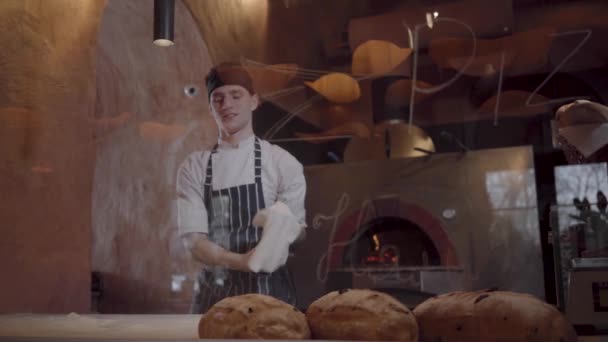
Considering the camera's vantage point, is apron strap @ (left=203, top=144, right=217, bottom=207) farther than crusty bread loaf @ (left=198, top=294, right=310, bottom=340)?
Yes

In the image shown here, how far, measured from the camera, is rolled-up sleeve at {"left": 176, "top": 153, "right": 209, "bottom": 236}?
Answer: 1.99m

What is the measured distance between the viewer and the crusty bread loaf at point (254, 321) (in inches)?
38.4

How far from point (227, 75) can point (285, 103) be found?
0.24m

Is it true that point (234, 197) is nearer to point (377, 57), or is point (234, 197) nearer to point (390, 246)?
point (390, 246)

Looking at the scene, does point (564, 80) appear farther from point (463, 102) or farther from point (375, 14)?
point (375, 14)

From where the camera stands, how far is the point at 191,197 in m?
2.01

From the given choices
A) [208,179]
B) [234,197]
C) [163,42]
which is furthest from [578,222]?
[163,42]

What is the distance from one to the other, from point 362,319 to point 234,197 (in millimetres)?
1042

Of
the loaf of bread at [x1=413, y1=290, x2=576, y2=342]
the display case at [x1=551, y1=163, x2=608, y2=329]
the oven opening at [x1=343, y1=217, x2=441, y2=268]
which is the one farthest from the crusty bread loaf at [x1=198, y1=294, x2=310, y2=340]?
the oven opening at [x1=343, y1=217, x2=441, y2=268]

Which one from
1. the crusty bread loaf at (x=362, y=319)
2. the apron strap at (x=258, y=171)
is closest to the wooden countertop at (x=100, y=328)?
the crusty bread loaf at (x=362, y=319)

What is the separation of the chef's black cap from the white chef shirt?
20 cm

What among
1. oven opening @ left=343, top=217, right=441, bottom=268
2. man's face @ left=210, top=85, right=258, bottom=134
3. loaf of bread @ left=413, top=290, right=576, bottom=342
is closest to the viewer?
loaf of bread @ left=413, top=290, right=576, bottom=342

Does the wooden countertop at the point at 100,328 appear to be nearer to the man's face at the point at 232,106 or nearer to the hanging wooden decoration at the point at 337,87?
the man's face at the point at 232,106

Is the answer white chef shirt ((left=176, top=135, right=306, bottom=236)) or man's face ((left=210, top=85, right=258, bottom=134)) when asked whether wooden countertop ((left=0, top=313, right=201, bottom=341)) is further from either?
man's face ((left=210, top=85, right=258, bottom=134))
